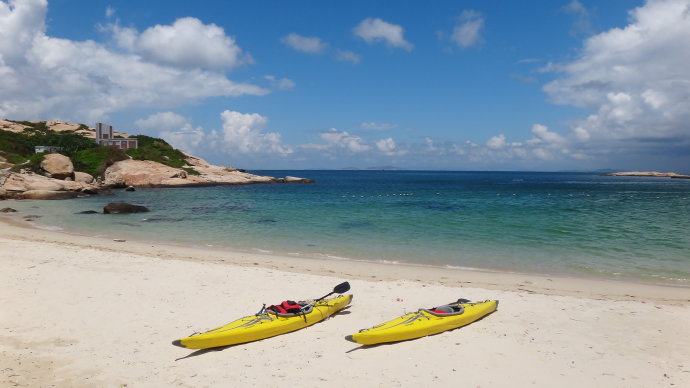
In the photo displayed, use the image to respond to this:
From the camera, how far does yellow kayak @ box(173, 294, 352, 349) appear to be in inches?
287

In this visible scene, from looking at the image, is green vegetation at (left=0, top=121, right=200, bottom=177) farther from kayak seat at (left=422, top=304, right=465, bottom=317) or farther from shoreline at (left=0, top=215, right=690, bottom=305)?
kayak seat at (left=422, top=304, right=465, bottom=317)

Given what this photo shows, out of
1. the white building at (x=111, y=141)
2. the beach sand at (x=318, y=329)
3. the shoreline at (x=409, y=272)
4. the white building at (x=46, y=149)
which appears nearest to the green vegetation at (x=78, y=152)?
the white building at (x=46, y=149)

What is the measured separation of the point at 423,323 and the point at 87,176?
190ft

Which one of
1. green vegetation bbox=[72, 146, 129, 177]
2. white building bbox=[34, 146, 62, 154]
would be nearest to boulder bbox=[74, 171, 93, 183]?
green vegetation bbox=[72, 146, 129, 177]

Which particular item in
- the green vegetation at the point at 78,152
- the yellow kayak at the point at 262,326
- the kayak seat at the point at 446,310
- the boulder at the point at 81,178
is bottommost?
the yellow kayak at the point at 262,326

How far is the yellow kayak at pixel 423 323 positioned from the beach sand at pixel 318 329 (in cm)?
17

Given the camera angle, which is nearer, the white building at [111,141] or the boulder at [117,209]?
the boulder at [117,209]

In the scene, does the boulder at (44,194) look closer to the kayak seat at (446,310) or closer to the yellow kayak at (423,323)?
the yellow kayak at (423,323)

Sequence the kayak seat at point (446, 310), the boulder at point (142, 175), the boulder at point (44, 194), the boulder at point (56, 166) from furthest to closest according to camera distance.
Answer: the boulder at point (142, 175) < the boulder at point (56, 166) < the boulder at point (44, 194) < the kayak seat at point (446, 310)

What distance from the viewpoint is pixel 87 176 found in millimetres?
53219

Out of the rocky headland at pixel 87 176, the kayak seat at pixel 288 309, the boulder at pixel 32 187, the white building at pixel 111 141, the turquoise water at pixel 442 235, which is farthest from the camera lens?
the white building at pixel 111 141

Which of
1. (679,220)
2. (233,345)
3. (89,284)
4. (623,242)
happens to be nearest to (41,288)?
(89,284)

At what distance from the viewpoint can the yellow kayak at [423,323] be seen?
7688 millimetres

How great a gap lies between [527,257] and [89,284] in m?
16.2
